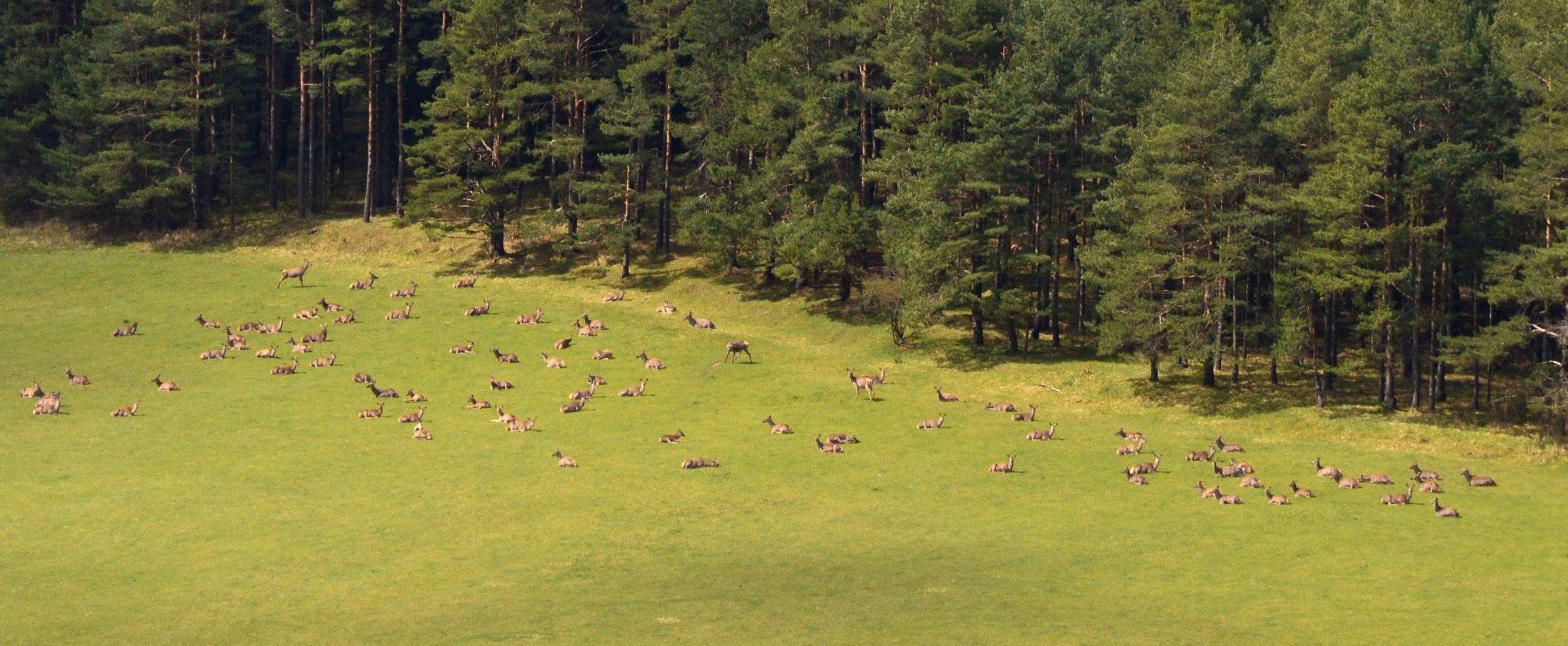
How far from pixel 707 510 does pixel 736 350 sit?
23.2m

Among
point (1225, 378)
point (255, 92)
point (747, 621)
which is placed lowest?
point (747, 621)

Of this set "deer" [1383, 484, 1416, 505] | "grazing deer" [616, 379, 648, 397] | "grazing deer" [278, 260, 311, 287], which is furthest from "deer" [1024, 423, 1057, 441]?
"grazing deer" [278, 260, 311, 287]

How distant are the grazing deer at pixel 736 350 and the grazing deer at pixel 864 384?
6.28 metres

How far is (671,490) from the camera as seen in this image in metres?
52.3

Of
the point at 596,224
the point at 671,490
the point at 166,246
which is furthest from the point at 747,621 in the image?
the point at 166,246

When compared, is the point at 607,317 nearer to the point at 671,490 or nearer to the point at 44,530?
the point at 671,490

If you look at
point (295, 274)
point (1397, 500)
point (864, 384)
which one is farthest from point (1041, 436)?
point (295, 274)

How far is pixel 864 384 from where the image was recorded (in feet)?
222

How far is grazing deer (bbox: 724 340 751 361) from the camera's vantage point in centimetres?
7275

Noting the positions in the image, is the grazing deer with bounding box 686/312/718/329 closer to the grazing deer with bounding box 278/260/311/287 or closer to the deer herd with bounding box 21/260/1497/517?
the deer herd with bounding box 21/260/1497/517

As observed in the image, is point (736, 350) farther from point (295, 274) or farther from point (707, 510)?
point (295, 274)

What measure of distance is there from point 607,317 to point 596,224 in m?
12.9

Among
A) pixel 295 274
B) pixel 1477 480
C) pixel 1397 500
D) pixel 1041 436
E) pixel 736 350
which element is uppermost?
pixel 295 274

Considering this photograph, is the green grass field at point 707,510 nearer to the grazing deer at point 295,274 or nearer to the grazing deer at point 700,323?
the grazing deer at point 700,323
